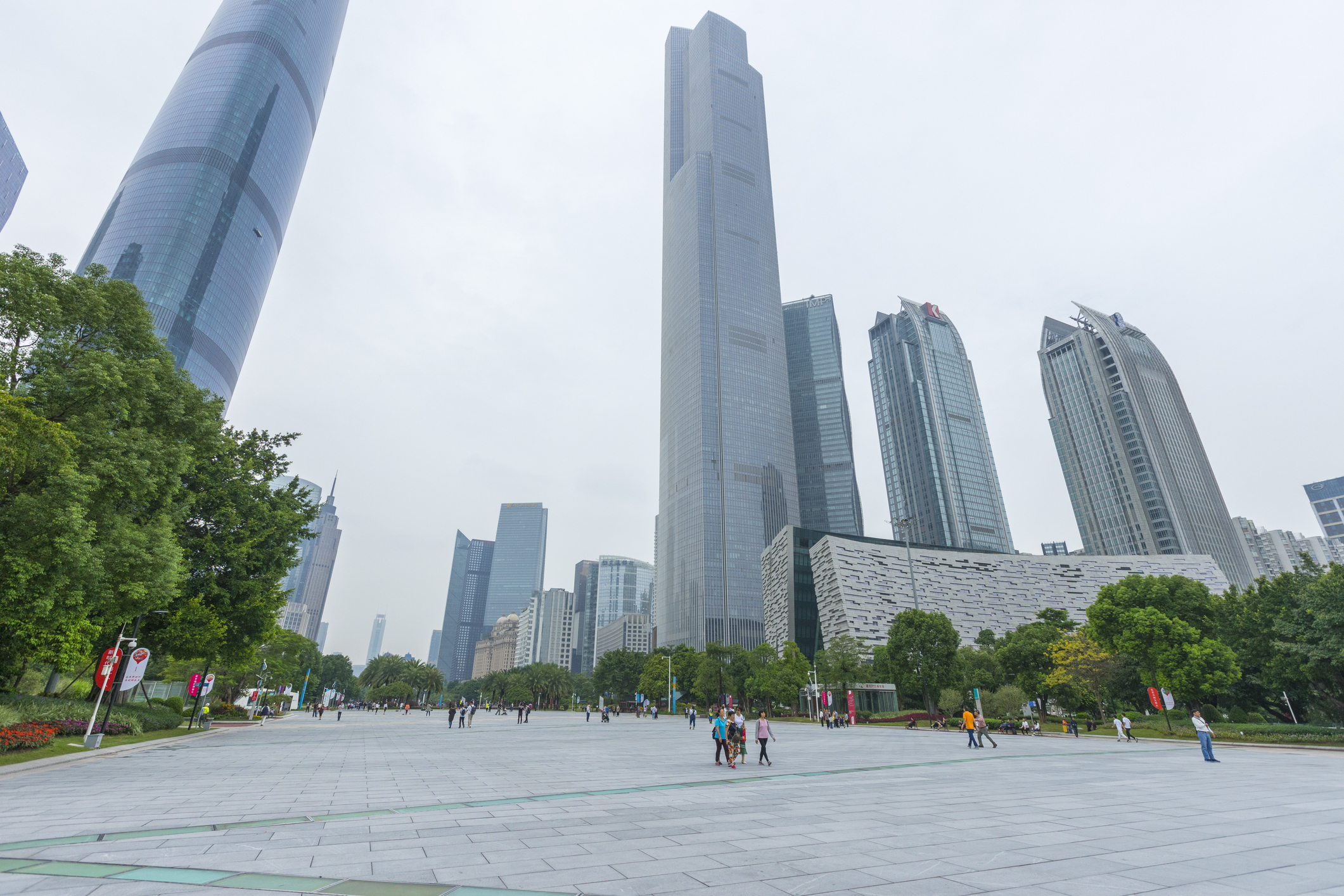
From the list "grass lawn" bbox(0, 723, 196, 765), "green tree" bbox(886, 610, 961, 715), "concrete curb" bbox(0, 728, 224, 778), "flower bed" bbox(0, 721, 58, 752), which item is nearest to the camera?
"concrete curb" bbox(0, 728, 224, 778)

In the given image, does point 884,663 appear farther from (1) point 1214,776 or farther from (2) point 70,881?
(2) point 70,881

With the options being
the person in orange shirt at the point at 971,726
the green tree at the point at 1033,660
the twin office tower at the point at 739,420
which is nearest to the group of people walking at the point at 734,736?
the person in orange shirt at the point at 971,726

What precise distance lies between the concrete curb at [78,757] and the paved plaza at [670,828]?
0.72 metres

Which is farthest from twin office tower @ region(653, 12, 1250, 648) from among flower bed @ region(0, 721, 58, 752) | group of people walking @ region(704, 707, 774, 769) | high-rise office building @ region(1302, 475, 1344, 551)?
flower bed @ region(0, 721, 58, 752)

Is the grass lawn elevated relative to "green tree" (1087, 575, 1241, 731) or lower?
lower

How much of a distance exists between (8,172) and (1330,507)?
31225 centimetres

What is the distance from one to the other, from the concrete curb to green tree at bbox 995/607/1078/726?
6585cm

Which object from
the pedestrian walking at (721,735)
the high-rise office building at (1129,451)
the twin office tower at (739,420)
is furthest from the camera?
the high-rise office building at (1129,451)

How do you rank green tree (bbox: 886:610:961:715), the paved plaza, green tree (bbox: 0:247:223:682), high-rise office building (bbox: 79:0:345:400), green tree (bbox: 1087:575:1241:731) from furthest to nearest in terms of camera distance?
high-rise office building (bbox: 79:0:345:400)
green tree (bbox: 886:610:961:715)
green tree (bbox: 1087:575:1241:731)
green tree (bbox: 0:247:223:682)
the paved plaza

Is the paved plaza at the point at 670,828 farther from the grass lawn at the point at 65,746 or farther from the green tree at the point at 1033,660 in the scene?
the green tree at the point at 1033,660

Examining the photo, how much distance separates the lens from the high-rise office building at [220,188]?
104 m

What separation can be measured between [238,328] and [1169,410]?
242026 mm

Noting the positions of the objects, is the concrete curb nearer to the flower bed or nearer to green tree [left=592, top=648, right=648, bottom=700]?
the flower bed

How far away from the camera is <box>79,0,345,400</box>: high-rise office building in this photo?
10362 centimetres
